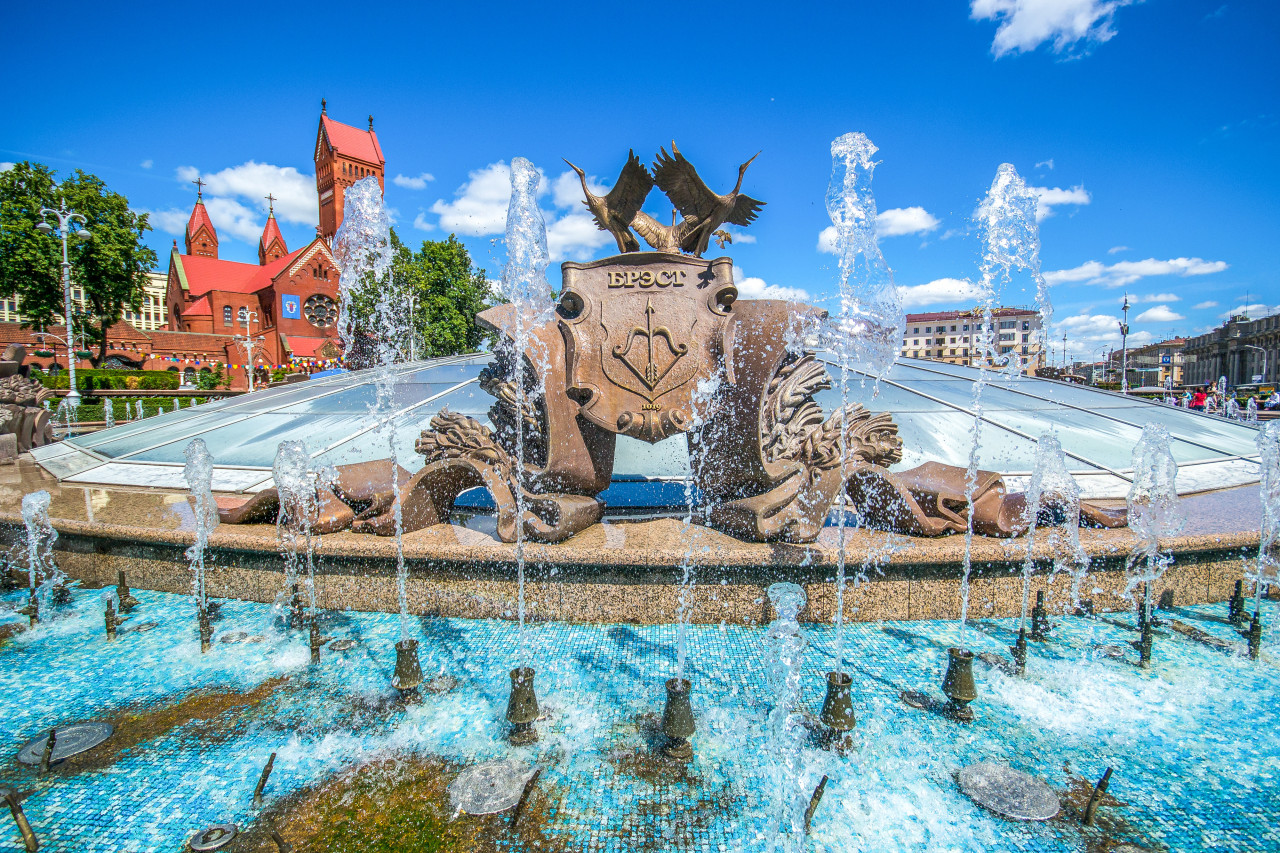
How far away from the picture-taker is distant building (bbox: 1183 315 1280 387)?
61625 mm

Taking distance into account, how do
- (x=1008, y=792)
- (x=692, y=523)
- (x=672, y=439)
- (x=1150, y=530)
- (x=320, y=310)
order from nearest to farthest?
(x=1008, y=792) < (x=1150, y=530) < (x=692, y=523) < (x=672, y=439) < (x=320, y=310)

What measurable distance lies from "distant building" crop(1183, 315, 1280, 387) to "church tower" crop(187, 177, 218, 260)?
353ft

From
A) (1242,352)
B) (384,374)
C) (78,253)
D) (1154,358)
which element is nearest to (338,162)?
(78,253)

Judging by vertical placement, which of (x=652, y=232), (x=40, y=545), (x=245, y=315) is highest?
(x=245, y=315)

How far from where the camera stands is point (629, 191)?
5.51 m

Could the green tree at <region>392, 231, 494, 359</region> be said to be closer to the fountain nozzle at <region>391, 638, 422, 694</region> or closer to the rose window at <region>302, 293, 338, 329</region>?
the rose window at <region>302, 293, 338, 329</region>

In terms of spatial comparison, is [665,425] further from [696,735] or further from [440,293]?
[440,293]

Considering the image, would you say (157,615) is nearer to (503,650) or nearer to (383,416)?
(503,650)

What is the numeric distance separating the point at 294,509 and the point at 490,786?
322 centimetres

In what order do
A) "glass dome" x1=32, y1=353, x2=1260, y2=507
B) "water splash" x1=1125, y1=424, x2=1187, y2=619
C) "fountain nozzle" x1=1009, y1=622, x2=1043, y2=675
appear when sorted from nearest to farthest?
"fountain nozzle" x1=1009, y1=622, x2=1043, y2=675 < "water splash" x1=1125, y1=424, x2=1187, y2=619 < "glass dome" x1=32, y1=353, x2=1260, y2=507

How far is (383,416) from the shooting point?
392 inches

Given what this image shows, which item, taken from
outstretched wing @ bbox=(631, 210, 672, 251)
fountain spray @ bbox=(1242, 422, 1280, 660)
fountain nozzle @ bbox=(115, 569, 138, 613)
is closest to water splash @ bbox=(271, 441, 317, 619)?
fountain nozzle @ bbox=(115, 569, 138, 613)

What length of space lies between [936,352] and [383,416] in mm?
86795

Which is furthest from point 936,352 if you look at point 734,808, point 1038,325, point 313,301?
point 734,808
